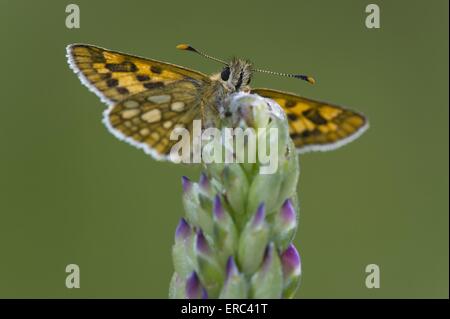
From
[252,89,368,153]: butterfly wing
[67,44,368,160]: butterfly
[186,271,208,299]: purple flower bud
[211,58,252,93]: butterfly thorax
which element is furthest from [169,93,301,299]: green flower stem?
[67,44,368,160]: butterfly

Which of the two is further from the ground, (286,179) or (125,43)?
(125,43)

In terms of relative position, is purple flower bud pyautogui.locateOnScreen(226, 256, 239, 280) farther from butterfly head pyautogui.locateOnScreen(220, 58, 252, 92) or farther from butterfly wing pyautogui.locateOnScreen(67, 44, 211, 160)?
butterfly wing pyautogui.locateOnScreen(67, 44, 211, 160)

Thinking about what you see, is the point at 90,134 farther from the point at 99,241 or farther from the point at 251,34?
the point at 251,34

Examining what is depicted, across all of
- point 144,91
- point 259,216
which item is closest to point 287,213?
point 259,216

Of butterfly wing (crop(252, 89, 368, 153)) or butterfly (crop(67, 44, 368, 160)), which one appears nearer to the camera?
butterfly wing (crop(252, 89, 368, 153))

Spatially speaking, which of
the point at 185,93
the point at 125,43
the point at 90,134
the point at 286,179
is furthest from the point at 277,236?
the point at 125,43

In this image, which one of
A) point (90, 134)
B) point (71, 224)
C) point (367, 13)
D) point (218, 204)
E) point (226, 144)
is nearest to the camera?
point (218, 204)

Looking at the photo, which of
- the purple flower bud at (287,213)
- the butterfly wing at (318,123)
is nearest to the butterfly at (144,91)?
the butterfly wing at (318,123)
